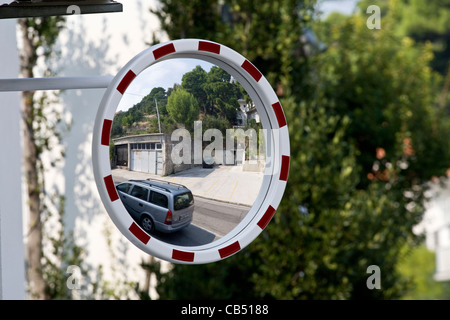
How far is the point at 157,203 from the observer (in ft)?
3.00

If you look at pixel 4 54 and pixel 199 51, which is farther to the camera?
pixel 4 54

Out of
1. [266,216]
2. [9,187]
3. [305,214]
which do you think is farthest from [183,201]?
[305,214]

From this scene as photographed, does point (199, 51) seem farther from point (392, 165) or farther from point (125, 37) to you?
point (392, 165)

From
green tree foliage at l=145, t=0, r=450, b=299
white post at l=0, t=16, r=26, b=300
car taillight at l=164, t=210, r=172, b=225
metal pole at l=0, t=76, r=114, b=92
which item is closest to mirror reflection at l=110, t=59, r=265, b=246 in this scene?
car taillight at l=164, t=210, r=172, b=225

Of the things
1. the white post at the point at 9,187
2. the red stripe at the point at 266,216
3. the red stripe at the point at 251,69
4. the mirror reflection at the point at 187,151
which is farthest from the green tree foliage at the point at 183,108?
the white post at the point at 9,187

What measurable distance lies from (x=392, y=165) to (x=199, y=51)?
2.90 m

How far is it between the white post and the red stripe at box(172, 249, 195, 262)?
105cm

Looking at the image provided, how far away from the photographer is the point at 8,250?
1.79m

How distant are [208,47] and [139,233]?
0.36 m

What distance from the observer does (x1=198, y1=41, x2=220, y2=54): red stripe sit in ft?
2.99

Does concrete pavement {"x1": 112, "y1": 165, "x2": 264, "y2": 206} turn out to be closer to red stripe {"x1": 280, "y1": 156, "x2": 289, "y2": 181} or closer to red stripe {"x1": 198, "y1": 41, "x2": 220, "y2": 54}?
red stripe {"x1": 280, "y1": 156, "x2": 289, "y2": 181}

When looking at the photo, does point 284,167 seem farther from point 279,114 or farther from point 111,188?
point 111,188

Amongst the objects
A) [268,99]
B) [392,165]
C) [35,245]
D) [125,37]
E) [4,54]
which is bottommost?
[35,245]
